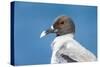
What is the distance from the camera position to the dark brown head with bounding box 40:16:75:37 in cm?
183

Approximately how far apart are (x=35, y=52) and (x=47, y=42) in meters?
0.14

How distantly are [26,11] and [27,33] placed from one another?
7.6 inches

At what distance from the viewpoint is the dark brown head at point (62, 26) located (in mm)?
1826

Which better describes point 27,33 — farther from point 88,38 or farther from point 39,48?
point 88,38

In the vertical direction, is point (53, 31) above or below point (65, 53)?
above

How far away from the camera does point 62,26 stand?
1.86m

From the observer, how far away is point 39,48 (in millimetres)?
1766
